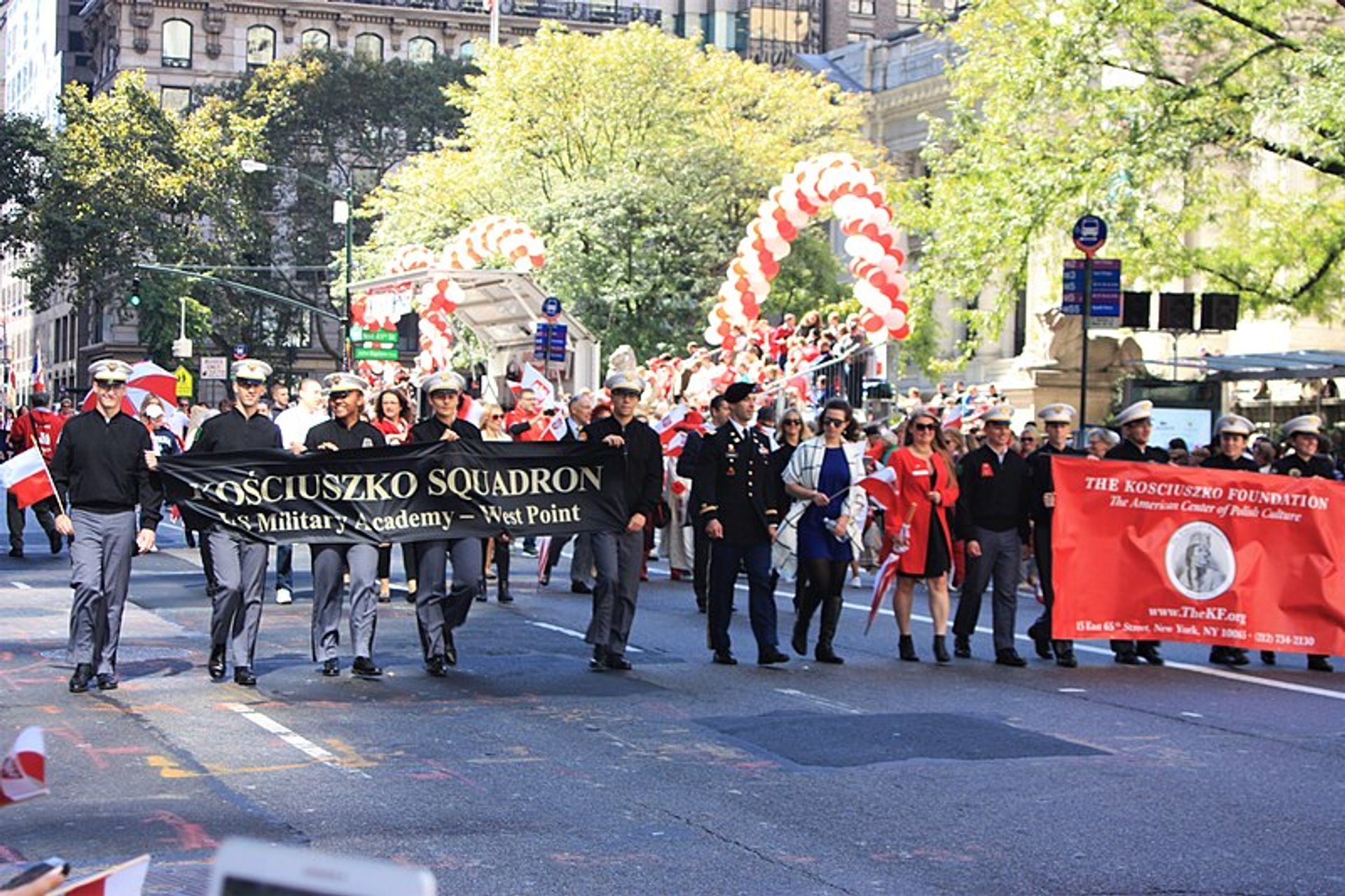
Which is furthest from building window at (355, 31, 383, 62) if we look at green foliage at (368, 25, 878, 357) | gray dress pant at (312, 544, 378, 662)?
gray dress pant at (312, 544, 378, 662)

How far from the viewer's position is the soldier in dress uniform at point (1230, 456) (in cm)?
1524

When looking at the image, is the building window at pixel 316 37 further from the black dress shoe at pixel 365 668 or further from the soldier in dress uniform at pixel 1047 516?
the black dress shoe at pixel 365 668

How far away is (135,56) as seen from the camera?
→ 284 feet

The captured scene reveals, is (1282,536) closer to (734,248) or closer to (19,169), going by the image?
(734,248)

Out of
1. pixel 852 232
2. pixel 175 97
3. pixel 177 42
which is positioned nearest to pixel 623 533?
pixel 852 232

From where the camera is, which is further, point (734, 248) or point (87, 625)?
point (734, 248)

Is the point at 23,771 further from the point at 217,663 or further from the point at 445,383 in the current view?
the point at 445,383

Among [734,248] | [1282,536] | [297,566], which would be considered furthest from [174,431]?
[734,248]

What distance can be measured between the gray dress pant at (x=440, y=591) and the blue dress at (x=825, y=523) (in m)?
2.36

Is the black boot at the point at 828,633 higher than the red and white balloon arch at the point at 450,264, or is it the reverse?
the red and white balloon arch at the point at 450,264

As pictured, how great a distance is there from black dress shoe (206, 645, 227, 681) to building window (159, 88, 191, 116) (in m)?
76.5

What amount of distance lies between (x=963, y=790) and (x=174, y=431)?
19762 millimetres

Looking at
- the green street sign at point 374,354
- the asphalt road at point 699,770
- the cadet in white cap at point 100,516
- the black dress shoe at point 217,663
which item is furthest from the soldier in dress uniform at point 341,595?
the green street sign at point 374,354

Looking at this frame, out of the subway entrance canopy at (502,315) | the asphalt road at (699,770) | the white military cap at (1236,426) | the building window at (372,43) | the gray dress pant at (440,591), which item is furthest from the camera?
the building window at (372,43)
